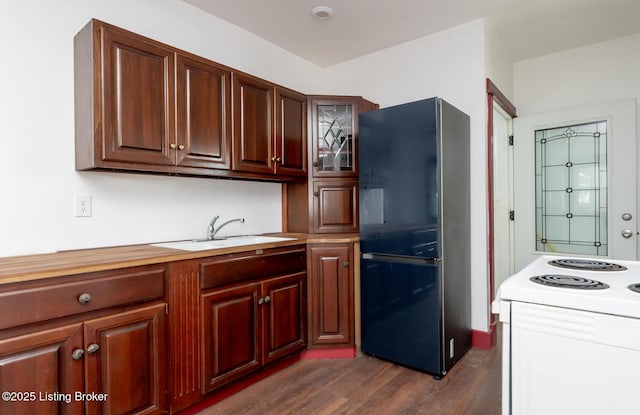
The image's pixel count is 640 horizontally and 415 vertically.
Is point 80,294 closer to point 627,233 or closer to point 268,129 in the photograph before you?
point 268,129

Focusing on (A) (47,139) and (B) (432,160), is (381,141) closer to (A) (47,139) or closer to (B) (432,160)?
(B) (432,160)

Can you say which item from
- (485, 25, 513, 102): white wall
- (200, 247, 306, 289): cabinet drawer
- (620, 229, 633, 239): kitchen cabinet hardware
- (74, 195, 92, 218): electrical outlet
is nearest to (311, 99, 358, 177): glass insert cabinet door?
(200, 247, 306, 289): cabinet drawer

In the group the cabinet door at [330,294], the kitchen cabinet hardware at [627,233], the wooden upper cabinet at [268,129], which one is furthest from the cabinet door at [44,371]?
the kitchen cabinet hardware at [627,233]

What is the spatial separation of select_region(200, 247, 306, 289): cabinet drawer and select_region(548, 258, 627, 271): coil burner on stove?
148 cm

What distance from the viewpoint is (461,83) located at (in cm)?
286

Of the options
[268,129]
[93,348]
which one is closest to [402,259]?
[268,129]

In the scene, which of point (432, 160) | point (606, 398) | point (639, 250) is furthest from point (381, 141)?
point (639, 250)

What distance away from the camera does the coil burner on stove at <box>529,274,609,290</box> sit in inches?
48.3

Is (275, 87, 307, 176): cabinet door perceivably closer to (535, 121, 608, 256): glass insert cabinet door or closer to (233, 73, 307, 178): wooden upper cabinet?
(233, 73, 307, 178): wooden upper cabinet

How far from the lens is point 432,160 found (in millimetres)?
2287

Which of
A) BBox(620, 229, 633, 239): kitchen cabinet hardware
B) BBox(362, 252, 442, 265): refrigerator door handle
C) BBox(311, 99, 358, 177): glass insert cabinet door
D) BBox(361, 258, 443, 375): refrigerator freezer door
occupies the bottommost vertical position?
BBox(361, 258, 443, 375): refrigerator freezer door

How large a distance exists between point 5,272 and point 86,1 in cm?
156

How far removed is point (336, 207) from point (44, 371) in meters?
2.05

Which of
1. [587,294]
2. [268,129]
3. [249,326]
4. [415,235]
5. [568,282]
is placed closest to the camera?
[587,294]
